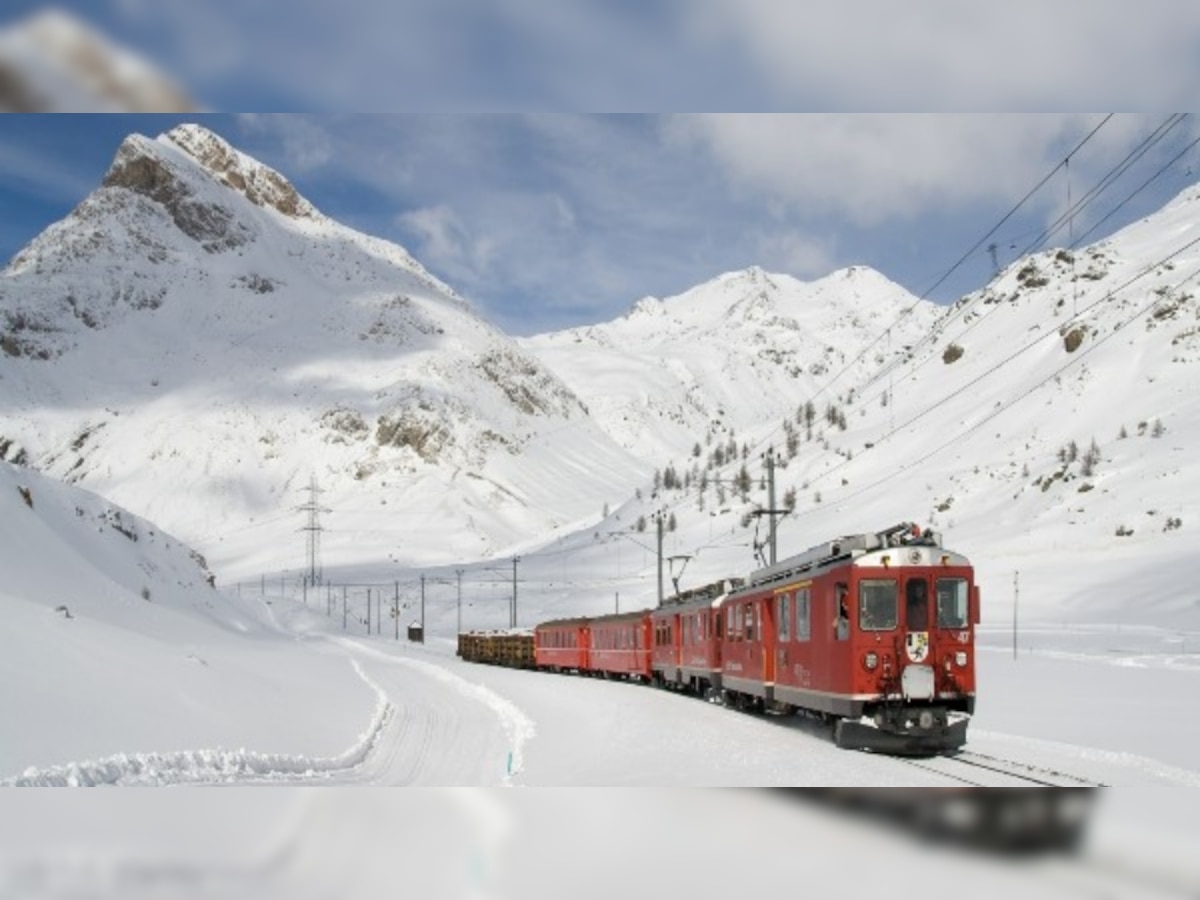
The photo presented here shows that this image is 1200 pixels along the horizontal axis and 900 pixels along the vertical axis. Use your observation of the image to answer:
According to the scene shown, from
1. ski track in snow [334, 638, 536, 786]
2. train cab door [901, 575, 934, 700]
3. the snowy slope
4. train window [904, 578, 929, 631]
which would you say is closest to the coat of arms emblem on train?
train cab door [901, 575, 934, 700]

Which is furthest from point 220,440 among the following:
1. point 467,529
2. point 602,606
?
point 602,606

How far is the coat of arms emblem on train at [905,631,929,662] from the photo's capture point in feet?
53.6

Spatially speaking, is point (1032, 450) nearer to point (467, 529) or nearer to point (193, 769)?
point (193, 769)

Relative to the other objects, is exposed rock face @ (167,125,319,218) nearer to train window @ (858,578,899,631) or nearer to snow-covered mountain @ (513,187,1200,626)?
train window @ (858,578,899,631)

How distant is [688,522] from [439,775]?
9064 cm

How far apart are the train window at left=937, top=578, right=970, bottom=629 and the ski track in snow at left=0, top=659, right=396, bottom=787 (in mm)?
8175

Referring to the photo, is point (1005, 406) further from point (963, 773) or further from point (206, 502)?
point (206, 502)

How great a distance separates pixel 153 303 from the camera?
162000mm

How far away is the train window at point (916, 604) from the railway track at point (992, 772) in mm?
1805

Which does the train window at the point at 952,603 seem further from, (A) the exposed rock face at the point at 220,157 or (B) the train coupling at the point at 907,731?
(A) the exposed rock face at the point at 220,157

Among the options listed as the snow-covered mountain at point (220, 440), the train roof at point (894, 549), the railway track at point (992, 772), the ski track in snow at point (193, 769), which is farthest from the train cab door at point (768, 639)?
the snow-covered mountain at point (220, 440)

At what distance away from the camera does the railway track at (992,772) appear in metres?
12.3

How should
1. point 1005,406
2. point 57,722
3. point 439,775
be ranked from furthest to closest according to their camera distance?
point 1005,406 → point 439,775 → point 57,722

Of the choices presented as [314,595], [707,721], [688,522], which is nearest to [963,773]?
[707,721]
